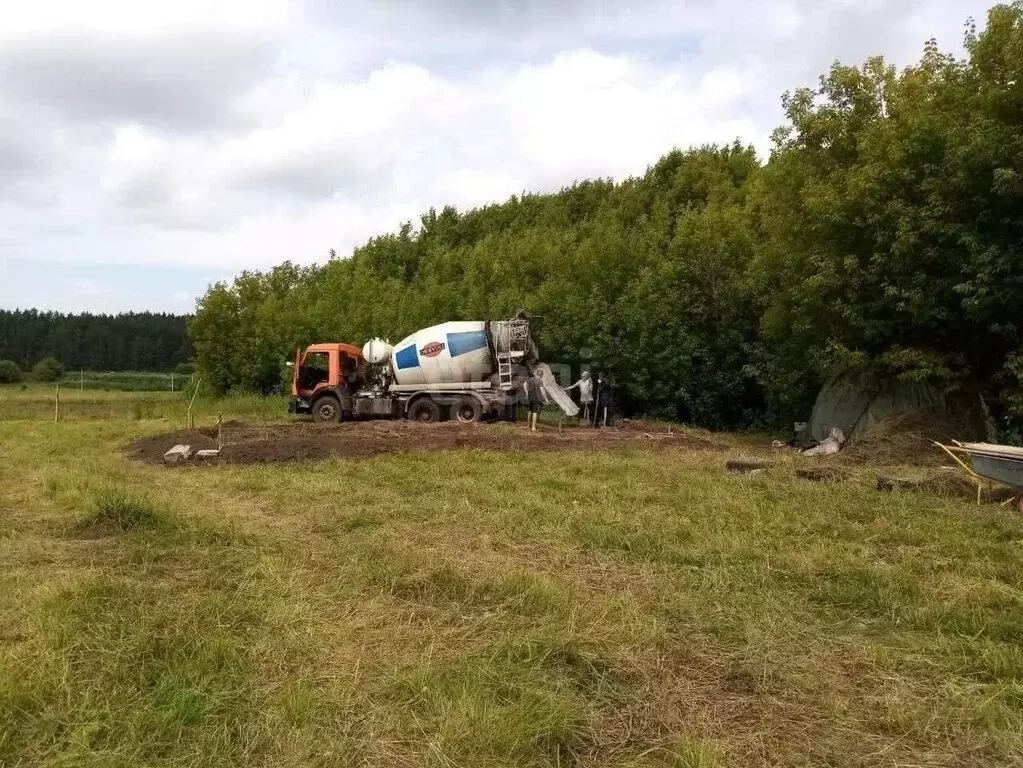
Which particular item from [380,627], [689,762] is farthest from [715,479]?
[689,762]

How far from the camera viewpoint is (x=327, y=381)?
75.8ft

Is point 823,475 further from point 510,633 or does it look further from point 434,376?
point 434,376

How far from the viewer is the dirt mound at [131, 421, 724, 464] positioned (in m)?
14.0

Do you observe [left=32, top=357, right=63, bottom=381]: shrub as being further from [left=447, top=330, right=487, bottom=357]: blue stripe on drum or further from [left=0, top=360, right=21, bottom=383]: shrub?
[left=447, top=330, right=487, bottom=357]: blue stripe on drum

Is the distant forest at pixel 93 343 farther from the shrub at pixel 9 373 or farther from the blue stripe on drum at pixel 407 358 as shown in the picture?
the blue stripe on drum at pixel 407 358

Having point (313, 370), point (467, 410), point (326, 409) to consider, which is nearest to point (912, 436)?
point (467, 410)

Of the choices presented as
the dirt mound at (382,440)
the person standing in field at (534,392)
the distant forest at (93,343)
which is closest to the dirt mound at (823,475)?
the dirt mound at (382,440)

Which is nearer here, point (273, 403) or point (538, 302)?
point (538, 302)

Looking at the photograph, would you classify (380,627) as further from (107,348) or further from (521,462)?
(107,348)

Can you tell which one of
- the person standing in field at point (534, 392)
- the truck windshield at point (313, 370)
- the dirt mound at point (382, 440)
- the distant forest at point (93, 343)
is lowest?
the dirt mound at point (382, 440)

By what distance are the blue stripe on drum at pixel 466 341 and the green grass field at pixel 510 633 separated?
12454 mm

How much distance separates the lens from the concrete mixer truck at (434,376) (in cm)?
2127

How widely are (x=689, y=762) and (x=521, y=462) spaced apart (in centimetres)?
983

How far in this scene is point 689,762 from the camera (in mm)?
3320
